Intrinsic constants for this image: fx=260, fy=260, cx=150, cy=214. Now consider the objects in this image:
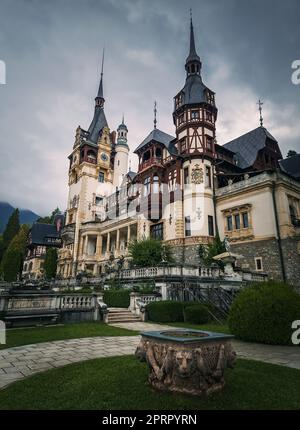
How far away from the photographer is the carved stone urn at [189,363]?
4293 millimetres

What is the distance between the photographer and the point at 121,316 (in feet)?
53.2

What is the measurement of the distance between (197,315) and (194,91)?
104 ft

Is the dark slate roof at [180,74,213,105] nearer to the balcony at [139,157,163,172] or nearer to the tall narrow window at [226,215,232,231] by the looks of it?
the balcony at [139,157,163,172]

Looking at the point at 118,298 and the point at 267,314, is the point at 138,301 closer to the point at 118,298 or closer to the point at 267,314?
the point at 118,298

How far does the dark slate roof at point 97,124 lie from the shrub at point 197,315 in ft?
163

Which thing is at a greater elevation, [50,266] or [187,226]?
[187,226]

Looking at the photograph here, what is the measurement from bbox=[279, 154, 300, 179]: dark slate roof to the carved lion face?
37063mm

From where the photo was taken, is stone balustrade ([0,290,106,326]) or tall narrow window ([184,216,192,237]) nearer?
stone balustrade ([0,290,106,326])

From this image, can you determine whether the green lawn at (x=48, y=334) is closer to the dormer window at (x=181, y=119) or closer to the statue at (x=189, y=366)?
the statue at (x=189, y=366)

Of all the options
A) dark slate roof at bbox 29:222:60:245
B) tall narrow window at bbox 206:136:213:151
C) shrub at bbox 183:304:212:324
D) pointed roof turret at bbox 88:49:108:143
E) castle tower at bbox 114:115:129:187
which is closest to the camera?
shrub at bbox 183:304:212:324

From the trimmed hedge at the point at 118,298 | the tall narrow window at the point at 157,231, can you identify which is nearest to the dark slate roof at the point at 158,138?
the tall narrow window at the point at 157,231

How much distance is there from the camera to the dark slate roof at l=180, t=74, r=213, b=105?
116 ft

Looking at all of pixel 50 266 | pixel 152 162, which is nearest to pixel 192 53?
pixel 152 162

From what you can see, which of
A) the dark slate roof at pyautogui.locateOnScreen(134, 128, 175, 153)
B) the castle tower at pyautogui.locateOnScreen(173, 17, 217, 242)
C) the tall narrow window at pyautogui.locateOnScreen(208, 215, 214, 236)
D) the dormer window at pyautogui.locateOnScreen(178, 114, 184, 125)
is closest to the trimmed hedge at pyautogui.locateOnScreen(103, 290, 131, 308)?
the castle tower at pyautogui.locateOnScreen(173, 17, 217, 242)
